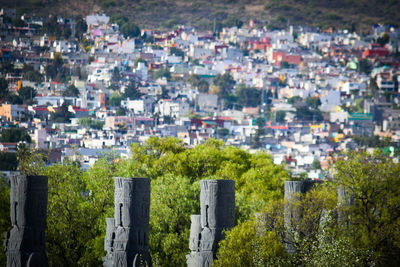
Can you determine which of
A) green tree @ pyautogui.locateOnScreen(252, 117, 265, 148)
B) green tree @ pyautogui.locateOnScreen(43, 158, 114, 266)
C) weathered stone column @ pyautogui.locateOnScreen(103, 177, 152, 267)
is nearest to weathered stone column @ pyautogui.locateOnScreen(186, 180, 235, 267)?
weathered stone column @ pyautogui.locateOnScreen(103, 177, 152, 267)

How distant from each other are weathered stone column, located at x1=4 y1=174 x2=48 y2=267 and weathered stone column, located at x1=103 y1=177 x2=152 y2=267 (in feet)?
4.85

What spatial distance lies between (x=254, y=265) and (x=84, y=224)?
7.01 meters

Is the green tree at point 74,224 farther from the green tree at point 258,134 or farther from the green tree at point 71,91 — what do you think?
the green tree at point 71,91

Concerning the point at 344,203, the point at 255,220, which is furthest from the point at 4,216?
the point at 344,203

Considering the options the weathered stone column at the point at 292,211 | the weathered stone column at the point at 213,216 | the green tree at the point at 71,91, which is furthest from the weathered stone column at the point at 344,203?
the green tree at the point at 71,91

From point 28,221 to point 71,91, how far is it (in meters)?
161

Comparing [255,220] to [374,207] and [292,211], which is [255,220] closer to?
[292,211]

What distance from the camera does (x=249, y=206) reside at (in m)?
31.8

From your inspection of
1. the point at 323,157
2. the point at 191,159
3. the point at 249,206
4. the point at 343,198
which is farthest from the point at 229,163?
the point at 323,157

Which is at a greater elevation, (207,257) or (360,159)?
(360,159)

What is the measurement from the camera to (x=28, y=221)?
2339cm

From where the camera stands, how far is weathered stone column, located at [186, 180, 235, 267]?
2298 cm

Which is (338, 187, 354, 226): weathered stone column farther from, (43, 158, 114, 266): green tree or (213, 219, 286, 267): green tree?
(43, 158, 114, 266): green tree

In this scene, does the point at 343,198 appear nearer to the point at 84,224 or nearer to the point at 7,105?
the point at 84,224
